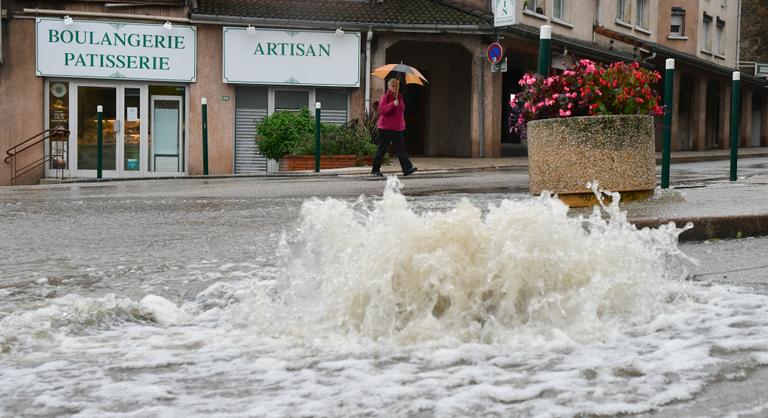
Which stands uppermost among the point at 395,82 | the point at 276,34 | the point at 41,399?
the point at 276,34

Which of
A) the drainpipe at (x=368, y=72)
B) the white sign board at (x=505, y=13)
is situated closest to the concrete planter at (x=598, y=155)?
the white sign board at (x=505, y=13)

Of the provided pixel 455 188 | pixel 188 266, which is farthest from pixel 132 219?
pixel 455 188

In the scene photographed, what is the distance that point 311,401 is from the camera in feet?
10.0

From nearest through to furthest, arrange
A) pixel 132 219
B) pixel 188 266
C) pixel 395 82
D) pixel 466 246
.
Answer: pixel 466 246
pixel 188 266
pixel 132 219
pixel 395 82

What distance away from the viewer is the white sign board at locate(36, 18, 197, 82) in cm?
2447

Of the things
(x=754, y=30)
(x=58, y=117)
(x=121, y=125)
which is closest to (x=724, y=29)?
(x=754, y=30)

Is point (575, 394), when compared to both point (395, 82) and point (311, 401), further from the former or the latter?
point (395, 82)

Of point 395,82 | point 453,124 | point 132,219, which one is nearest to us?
point 132,219

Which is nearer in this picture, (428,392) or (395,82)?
(428,392)

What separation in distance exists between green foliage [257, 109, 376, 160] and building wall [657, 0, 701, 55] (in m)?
17.7

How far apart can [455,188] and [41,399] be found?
394 inches

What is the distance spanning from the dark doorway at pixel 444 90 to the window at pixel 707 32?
625 inches

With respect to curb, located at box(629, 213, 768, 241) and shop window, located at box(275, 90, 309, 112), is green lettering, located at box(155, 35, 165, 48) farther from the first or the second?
curb, located at box(629, 213, 768, 241)

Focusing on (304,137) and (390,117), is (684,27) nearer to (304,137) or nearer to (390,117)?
(304,137)
